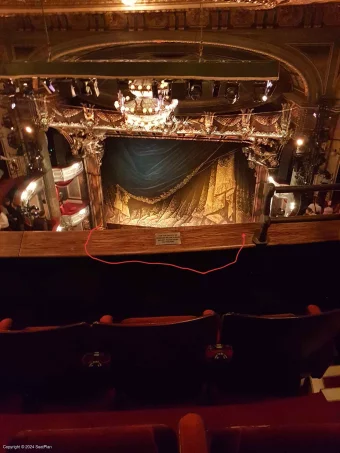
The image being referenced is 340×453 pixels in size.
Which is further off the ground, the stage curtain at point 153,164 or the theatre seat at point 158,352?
the theatre seat at point 158,352

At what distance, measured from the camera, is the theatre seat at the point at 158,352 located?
1.73 meters

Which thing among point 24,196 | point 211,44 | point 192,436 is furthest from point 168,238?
point 24,196

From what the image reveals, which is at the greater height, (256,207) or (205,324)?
(205,324)

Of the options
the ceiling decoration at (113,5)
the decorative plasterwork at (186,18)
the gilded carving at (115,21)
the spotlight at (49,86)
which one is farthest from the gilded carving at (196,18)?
the spotlight at (49,86)

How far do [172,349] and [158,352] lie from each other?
0.08 metres

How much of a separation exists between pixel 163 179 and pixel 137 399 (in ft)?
31.1

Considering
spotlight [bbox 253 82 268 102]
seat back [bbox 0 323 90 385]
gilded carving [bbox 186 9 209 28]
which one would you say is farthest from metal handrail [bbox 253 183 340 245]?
gilded carving [bbox 186 9 209 28]

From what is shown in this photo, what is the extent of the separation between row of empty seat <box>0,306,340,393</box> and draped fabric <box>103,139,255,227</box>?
28.3 ft

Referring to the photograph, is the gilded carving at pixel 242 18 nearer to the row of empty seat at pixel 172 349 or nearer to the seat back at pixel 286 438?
the row of empty seat at pixel 172 349

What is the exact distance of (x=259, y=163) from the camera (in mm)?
9289

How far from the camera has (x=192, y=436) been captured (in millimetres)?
1354

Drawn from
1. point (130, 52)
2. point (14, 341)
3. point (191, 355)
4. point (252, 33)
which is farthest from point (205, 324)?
point (130, 52)

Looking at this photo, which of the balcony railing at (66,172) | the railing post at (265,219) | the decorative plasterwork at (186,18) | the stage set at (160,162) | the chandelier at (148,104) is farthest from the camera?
the balcony railing at (66,172)

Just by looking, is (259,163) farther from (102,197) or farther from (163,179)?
(102,197)
